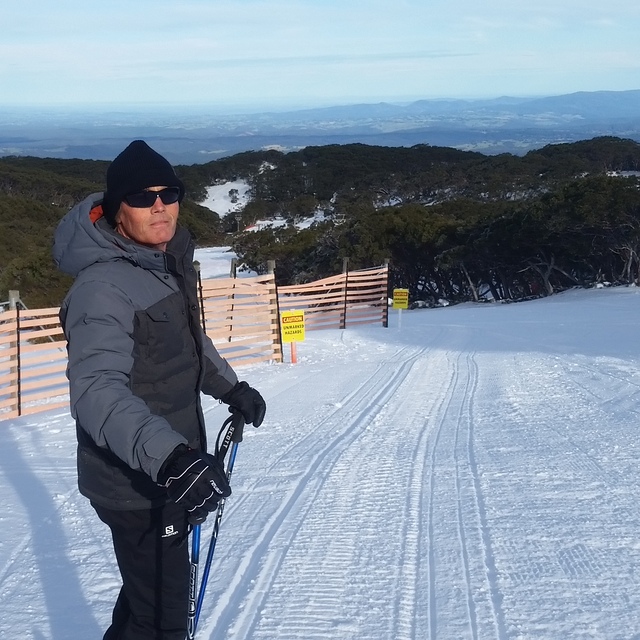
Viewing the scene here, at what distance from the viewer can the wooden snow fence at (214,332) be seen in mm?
8438

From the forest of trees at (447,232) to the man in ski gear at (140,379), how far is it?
21.2m

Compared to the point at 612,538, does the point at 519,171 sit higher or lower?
higher

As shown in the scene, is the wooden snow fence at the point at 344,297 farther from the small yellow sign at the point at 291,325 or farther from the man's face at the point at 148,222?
the man's face at the point at 148,222

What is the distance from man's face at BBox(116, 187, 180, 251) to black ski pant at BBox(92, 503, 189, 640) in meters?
0.93

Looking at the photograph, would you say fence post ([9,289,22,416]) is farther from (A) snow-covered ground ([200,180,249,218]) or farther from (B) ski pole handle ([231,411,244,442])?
(A) snow-covered ground ([200,180,249,218])

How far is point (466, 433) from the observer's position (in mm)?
6824

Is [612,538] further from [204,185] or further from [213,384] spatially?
[204,185]

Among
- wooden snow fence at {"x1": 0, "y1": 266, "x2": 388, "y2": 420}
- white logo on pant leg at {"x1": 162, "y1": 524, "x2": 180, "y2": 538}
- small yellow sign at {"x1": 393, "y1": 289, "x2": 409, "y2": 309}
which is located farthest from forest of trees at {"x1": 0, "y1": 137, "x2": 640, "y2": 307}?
white logo on pant leg at {"x1": 162, "y1": 524, "x2": 180, "y2": 538}

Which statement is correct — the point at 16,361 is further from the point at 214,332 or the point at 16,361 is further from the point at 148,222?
the point at 148,222

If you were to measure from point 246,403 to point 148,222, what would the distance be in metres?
0.96

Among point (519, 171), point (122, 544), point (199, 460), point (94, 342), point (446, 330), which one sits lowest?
point (446, 330)

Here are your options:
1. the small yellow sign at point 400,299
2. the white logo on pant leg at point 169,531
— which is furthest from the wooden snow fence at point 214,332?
the white logo on pant leg at point 169,531

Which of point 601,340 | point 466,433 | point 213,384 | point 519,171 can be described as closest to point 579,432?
point 466,433

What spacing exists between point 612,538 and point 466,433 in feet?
8.38
